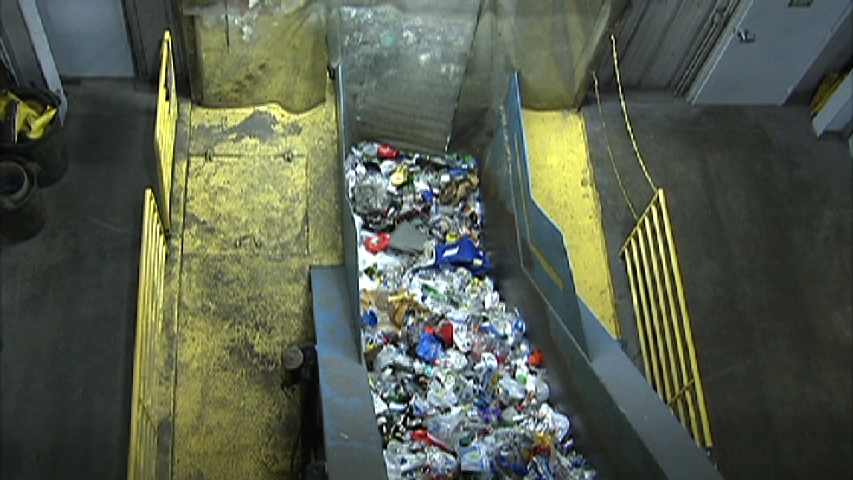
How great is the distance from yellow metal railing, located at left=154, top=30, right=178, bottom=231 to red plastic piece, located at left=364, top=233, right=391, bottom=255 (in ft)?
3.81

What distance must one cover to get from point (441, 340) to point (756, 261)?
7.38 feet

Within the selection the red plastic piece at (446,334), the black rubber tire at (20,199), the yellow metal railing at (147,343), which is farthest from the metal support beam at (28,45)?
the red plastic piece at (446,334)

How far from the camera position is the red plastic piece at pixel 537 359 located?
5.11 m

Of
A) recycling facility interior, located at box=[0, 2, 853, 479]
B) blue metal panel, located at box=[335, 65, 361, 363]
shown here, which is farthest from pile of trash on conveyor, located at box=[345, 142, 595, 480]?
recycling facility interior, located at box=[0, 2, 853, 479]

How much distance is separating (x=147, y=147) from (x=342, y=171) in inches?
54.6

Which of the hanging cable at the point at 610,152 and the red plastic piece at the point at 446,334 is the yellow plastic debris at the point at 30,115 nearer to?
the red plastic piece at the point at 446,334

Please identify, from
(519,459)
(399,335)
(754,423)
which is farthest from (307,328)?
(754,423)

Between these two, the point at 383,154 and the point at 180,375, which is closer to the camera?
the point at 180,375

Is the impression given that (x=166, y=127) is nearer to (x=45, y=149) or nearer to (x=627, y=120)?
(x=45, y=149)

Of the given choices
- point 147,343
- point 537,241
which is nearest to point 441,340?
point 537,241

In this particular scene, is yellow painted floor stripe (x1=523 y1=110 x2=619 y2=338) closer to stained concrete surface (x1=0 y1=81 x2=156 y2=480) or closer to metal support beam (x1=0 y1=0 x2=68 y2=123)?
stained concrete surface (x1=0 y1=81 x2=156 y2=480)

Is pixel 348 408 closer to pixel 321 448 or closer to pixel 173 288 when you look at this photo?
pixel 321 448

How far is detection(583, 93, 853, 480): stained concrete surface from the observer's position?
5.40m

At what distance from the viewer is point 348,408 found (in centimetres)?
421
